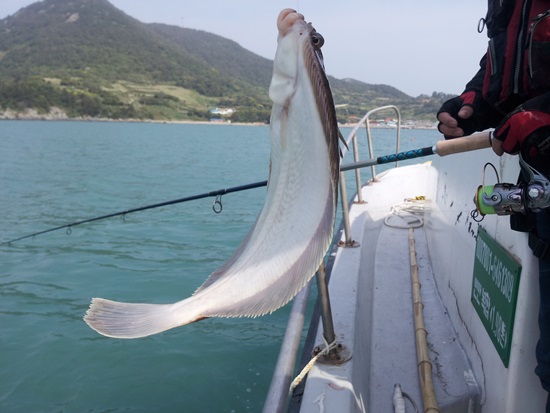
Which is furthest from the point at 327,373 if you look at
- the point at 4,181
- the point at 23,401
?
the point at 4,181

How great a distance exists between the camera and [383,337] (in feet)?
9.84

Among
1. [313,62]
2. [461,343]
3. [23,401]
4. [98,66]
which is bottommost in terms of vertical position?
[23,401]

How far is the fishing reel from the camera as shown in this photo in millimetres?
1489

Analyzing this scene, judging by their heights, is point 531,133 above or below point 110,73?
below

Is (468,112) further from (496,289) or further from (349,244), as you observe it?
(349,244)

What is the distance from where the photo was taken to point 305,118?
145 centimetres

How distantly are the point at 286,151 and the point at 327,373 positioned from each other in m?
1.26

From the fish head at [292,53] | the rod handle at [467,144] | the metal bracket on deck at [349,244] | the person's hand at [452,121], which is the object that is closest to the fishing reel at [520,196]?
the rod handle at [467,144]

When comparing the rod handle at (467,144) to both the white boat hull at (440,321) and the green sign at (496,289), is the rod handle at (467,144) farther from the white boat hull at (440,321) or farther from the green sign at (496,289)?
the green sign at (496,289)

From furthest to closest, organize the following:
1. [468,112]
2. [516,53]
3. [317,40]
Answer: [468,112] → [516,53] → [317,40]

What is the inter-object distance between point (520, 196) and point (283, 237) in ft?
2.72

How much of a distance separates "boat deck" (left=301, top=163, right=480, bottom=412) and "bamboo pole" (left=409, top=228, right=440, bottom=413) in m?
0.09

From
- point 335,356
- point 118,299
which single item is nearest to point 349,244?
point 335,356

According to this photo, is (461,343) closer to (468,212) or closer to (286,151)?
(468,212)
